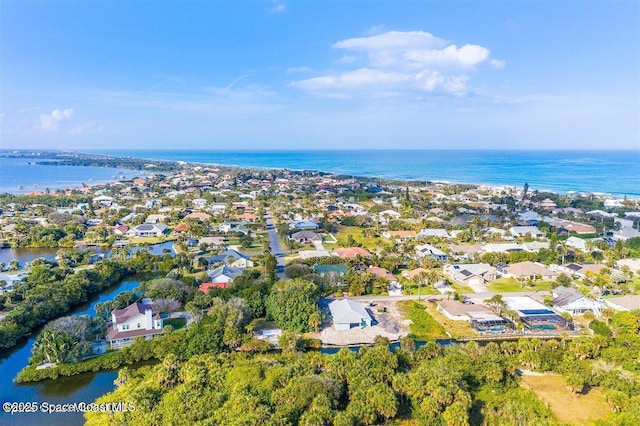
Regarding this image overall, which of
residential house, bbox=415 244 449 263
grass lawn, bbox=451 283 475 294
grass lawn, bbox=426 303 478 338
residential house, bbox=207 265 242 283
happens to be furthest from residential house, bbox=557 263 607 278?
residential house, bbox=207 265 242 283

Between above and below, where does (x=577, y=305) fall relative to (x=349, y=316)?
above

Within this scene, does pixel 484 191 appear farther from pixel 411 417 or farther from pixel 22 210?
pixel 22 210

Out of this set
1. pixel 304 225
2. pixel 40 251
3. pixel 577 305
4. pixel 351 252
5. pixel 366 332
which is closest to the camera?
pixel 366 332

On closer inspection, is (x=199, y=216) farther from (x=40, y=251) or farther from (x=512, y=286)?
(x=512, y=286)

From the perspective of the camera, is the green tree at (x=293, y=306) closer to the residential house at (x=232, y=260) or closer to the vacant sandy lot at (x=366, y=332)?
the vacant sandy lot at (x=366, y=332)

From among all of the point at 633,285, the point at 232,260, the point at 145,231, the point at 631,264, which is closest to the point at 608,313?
the point at 633,285

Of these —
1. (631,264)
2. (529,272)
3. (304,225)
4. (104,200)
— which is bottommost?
(529,272)
